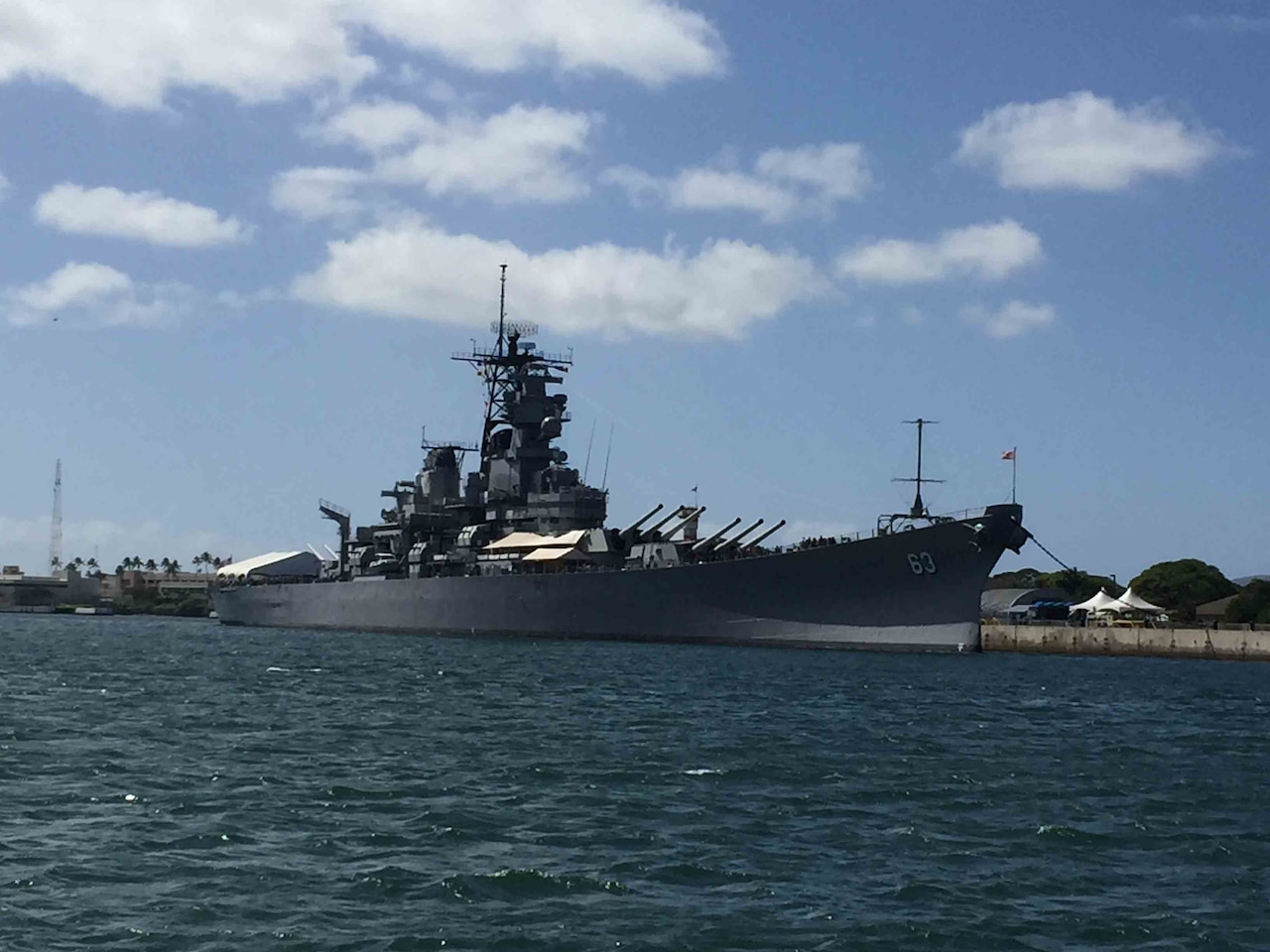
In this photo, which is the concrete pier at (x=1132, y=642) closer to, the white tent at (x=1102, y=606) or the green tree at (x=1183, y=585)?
the white tent at (x=1102, y=606)

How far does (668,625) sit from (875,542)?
26.2ft

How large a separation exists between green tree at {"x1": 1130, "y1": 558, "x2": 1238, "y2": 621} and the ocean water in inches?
2021

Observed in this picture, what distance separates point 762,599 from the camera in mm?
44469

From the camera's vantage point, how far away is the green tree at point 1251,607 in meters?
64.6

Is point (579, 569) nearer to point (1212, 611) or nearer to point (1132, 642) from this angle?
point (1132, 642)

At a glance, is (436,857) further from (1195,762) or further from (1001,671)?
(1001,671)

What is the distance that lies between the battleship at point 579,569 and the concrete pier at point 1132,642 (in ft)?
47.0

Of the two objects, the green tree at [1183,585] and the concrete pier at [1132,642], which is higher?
the green tree at [1183,585]

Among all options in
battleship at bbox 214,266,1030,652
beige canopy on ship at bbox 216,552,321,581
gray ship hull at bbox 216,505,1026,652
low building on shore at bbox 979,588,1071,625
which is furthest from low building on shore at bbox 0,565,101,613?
gray ship hull at bbox 216,505,1026,652

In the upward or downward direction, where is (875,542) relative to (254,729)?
upward

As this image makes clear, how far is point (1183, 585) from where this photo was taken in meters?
79.2

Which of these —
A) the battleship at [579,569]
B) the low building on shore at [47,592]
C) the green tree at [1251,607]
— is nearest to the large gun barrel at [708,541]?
the battleship at [579,569]

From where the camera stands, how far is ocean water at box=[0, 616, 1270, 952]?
1070cm

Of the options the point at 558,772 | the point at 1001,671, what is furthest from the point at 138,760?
the point at 1001,671
